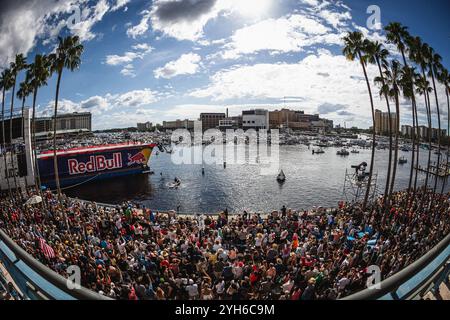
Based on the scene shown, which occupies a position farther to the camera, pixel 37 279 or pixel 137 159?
pixel 137 159

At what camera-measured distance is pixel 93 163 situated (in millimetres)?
39906

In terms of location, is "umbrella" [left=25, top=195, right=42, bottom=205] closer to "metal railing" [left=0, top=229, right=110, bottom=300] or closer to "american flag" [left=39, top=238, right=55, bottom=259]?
"american flag" [left=39, top=238, right=55, bottom=259]

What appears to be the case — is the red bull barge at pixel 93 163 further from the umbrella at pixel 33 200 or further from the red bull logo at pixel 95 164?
the umbrella at pixel 33 200

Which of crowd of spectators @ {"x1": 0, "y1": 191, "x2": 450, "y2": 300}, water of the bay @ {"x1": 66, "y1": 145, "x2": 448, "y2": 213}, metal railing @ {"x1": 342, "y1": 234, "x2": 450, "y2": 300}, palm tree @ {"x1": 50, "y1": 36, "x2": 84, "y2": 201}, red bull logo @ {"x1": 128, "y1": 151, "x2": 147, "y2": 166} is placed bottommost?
water of the bay @ {"x1": 66, "y1": 145, "x2": 448, "y2": 213}

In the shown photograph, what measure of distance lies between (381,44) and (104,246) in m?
20.8

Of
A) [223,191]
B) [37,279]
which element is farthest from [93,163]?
[37,279]

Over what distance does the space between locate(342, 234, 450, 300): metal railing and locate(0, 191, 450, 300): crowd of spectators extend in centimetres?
345

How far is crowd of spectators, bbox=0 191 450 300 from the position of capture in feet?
23.6

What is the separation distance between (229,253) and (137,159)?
129 ft

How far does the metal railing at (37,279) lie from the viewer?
226 cm

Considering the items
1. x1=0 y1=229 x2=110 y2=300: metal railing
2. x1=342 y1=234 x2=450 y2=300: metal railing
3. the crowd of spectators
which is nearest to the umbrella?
the crowd of spectators

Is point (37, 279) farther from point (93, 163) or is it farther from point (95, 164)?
point (95, 164)

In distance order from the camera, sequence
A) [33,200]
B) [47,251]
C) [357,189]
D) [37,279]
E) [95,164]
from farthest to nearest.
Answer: [95,164]
[357,189]
[33,200]
[47,251]
[37,279]

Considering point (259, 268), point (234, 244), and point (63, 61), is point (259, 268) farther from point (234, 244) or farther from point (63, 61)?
point (63, 61)
